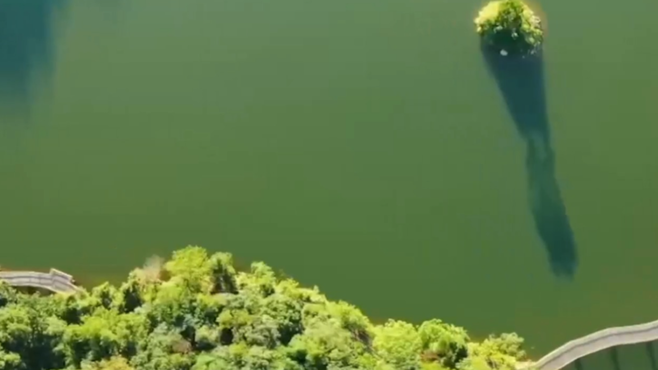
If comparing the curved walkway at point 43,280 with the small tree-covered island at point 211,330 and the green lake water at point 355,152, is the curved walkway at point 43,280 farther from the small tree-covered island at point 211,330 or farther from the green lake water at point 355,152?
the small tree-covered island at point 211,330

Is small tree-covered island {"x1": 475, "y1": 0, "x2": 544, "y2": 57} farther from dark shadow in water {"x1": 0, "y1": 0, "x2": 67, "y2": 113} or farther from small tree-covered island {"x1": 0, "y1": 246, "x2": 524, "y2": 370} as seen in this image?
dark shadow in water {"x1": 0, "y1": 0, "x2": 67, "y2": 113}

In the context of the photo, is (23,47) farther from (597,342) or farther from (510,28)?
(597,342)

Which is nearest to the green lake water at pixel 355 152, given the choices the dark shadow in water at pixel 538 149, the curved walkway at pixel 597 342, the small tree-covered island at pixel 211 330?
the dark shadow in water at pixel 538 149

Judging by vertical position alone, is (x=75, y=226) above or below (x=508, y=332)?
above

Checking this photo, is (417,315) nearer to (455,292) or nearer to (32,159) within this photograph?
(455,292)

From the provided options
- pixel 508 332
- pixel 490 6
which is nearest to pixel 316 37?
pixel 490 6
